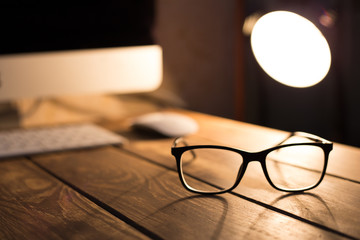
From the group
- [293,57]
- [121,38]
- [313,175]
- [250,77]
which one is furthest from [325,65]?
[250,77]

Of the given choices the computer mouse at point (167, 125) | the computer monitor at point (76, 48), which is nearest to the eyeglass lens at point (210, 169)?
the computer mouse at point (167, 125)

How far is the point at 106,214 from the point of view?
1.71 ft

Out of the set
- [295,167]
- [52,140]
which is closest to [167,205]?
[295,167]

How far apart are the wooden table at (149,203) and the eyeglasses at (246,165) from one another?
2 cm

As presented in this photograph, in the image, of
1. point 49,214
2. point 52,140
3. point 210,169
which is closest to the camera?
point 49,214

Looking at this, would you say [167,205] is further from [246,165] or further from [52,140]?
[52,140]

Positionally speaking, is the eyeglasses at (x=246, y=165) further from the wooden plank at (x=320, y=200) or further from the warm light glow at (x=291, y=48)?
the warm light glow at (x=291, y=48)

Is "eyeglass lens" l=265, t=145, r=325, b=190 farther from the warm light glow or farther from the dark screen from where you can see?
the dark screen

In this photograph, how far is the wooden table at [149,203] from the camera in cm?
47

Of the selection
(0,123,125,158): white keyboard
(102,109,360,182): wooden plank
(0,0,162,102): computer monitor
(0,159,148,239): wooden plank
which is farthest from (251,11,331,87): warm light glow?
(0,159,148,239): wooden plank

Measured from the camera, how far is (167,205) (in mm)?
545

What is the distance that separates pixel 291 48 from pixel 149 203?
1.77 feet

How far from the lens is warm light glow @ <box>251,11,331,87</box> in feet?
2.87

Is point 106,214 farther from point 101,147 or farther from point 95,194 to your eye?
point 101,147
